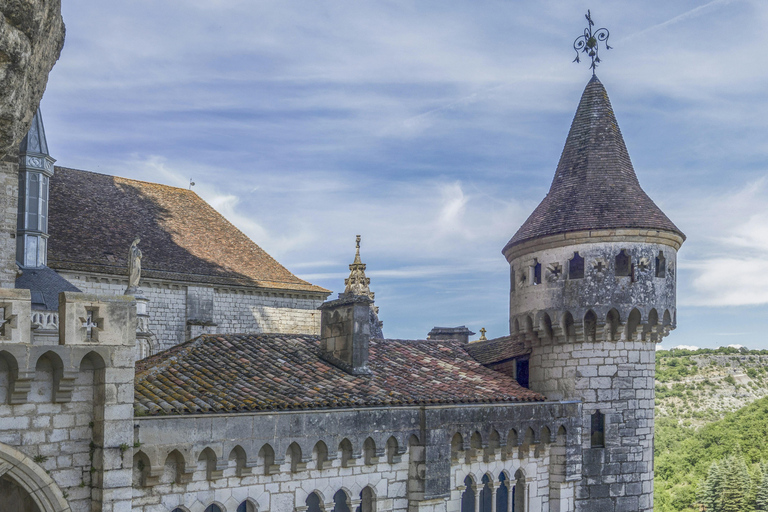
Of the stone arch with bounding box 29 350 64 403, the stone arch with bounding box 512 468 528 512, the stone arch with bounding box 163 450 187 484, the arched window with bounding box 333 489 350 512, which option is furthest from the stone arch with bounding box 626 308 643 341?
the stone arch with bounding box 29 350 64 403

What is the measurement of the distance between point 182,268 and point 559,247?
48.7ft

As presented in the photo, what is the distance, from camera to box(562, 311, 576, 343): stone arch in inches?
688

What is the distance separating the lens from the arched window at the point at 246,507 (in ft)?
40.7

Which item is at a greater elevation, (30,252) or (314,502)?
(30,252)

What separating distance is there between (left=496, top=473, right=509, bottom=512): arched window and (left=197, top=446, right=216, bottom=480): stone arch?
6.95 metres

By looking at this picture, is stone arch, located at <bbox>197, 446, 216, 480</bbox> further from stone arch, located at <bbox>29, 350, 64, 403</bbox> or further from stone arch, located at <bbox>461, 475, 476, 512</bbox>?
stone arch, located at <bbox>461, 475, 476, 512</bbox>

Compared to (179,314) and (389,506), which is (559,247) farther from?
(179,314)

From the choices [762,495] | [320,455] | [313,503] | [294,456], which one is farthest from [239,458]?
[762,495]

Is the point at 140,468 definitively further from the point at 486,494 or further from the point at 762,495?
the point at 762,495

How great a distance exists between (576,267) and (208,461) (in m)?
10.1

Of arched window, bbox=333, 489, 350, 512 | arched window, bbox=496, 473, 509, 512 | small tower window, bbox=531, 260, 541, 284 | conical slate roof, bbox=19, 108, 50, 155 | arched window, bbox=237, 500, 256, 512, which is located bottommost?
arched window, bbox=496, 473, 509, 512

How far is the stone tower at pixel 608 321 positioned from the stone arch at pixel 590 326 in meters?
0.02

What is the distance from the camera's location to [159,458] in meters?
11.1

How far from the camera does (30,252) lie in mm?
21281
